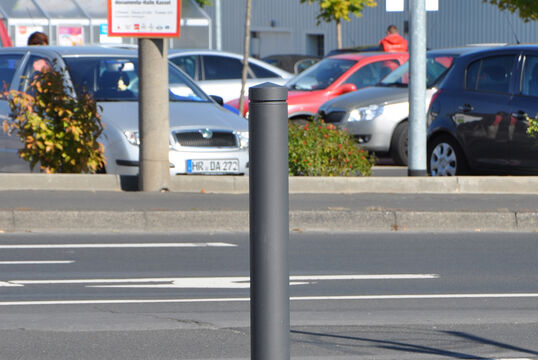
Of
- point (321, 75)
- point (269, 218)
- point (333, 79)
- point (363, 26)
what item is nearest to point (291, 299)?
point (269, 218)

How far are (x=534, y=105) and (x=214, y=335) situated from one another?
22.7 ft

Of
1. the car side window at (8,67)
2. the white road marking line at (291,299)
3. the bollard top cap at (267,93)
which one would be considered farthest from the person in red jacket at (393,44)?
the bollard top cap at (267,93)

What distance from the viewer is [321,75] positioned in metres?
17.8

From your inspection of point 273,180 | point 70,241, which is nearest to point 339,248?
point 70,241

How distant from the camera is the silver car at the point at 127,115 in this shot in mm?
11609

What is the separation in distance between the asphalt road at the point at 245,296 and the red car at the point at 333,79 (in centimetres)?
720

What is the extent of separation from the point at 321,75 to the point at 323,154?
19.3ft

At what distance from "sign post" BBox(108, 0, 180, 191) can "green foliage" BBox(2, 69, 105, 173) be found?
608 mm

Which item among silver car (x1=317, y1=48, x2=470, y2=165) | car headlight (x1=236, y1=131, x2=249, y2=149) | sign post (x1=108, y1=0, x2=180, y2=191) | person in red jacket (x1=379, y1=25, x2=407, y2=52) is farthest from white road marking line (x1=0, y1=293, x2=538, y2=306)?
person in red jacket (x1=379, y1=25, x2=407, y2=52)

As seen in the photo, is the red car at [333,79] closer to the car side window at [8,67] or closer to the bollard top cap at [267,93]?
the car side window at [8,67]

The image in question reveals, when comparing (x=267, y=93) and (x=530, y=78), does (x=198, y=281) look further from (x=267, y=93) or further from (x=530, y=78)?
(x=530, y=78)

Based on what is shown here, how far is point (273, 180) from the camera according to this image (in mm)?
3455

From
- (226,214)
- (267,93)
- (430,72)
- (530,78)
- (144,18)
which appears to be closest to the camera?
(267,93)

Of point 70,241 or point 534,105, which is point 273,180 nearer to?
point 70,241
